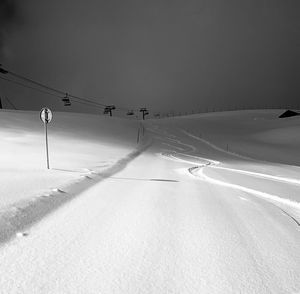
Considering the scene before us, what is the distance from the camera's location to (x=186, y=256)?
11.7ft

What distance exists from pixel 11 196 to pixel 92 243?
307cm

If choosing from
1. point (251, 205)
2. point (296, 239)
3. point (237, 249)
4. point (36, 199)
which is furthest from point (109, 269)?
point (251, 205)

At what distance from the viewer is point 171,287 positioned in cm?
283

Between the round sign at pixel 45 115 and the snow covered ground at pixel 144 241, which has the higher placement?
the round sign at pixel 45 115

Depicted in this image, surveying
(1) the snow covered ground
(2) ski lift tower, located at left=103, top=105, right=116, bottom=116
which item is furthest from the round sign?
(2) ski lift tower, located at left=103, top=105, right=116, bottom=116

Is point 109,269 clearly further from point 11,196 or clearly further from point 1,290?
point 11,196

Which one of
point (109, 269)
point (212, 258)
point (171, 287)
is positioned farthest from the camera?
point (212, 258)

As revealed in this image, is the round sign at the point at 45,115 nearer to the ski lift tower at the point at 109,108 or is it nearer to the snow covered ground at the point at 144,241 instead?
the snow covered ground at the point at 144,241

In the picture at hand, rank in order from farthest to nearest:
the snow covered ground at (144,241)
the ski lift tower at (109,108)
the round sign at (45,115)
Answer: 1. the ski lift tower at (109,108)
2. the round sign at (45,115)
3. the snow covered ground at (144,241)

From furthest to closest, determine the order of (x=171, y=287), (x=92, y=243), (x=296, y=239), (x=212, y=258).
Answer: (x=296, y=239) < (x=92, y=243) < (x=212, y=258) < (x=171, y=287)

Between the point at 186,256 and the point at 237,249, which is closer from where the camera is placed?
the point at 186,256

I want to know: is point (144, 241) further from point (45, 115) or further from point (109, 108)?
point (109, 108)

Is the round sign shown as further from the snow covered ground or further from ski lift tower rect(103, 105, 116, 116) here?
ski lift tower rect(103, 105, 116, 116)

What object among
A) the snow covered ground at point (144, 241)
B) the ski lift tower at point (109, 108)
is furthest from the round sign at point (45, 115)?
the ski lift tower at point (109, 108)
